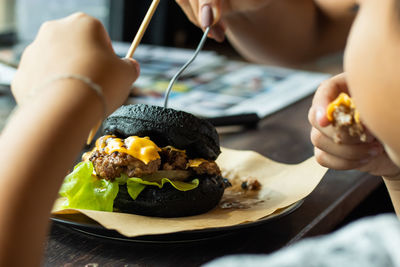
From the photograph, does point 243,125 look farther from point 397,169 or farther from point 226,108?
point 397,169

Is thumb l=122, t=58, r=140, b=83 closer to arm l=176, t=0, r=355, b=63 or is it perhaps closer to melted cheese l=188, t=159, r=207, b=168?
melted cheese l=188, t=159, r=207, b=168

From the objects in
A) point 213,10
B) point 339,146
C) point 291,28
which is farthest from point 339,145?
point 291,28

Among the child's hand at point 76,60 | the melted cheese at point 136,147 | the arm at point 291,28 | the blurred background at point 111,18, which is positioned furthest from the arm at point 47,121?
the blurred background at point 111,18

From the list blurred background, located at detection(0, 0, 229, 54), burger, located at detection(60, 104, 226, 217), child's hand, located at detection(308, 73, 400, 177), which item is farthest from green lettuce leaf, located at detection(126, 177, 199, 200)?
blurred background, located at detection(0, 0, 229, 54)

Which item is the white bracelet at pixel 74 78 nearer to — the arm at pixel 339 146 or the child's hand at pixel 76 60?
the child's hand at pixel 76 60

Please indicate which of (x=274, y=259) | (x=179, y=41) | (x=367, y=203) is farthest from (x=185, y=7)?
(x=179, y=41)
